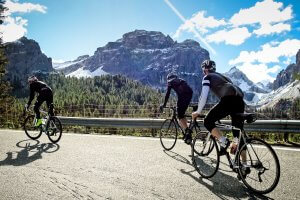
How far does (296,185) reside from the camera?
5.14 meters

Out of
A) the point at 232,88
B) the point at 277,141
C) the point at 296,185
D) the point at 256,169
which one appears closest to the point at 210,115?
the point at 232,88

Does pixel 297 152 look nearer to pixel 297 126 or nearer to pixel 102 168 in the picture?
pixel 297 126

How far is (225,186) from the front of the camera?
17.2 ft

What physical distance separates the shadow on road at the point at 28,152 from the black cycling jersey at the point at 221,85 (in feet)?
15.4

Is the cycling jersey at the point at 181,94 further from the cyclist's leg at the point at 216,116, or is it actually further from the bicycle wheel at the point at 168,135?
the cyclist's leg at the point at 216,116

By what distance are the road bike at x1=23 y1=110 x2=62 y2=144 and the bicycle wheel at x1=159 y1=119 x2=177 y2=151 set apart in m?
3.58

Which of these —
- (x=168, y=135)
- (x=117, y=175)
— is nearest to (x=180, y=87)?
(x=168, y=135)

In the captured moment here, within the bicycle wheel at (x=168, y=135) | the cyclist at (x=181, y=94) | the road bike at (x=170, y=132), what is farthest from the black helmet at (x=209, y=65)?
the bicycle wheel at (x=168, y=135)

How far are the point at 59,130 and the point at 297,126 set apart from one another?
7.40 meters

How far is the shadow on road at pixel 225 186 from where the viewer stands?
15.8 ft

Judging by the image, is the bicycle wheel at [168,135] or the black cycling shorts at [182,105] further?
the bicycle wheel at [168,135]

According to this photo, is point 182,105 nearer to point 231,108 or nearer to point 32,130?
point 231,108

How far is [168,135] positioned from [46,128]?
4276mm

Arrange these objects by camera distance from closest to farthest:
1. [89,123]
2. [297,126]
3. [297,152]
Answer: [297,152], [297,126], [89,123]
